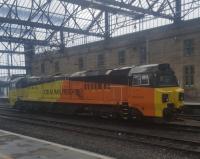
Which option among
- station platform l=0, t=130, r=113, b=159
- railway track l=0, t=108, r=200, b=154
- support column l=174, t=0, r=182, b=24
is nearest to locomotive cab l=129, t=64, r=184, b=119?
railway track l=0, t=108, r=200, b=154

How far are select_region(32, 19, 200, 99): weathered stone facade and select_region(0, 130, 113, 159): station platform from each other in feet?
Result: 81.6

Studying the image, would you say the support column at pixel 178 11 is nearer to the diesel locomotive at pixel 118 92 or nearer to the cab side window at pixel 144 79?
the diesel locomotive at pixel 118 92

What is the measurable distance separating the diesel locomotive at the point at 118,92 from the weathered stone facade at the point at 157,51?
15828 mm

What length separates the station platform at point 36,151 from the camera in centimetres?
1019

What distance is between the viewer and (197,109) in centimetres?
2228

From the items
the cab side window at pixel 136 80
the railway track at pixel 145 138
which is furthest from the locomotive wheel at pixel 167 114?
the cab side window at pixel 136 80

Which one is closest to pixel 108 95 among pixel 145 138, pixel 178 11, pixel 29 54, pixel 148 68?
pixel 148 68

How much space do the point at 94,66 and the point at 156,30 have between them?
38.7ft

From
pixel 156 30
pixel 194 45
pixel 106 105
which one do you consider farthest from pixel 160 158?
pixel 156 30

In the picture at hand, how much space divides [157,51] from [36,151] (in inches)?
1119

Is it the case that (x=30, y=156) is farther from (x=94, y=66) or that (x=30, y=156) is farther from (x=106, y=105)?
(x=94, y=66)

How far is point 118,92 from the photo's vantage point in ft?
59.8

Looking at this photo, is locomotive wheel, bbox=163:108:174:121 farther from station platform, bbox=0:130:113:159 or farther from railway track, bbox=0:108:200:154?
station platform, bbox=0:130:113:159

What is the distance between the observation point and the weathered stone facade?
3441 centimetres
